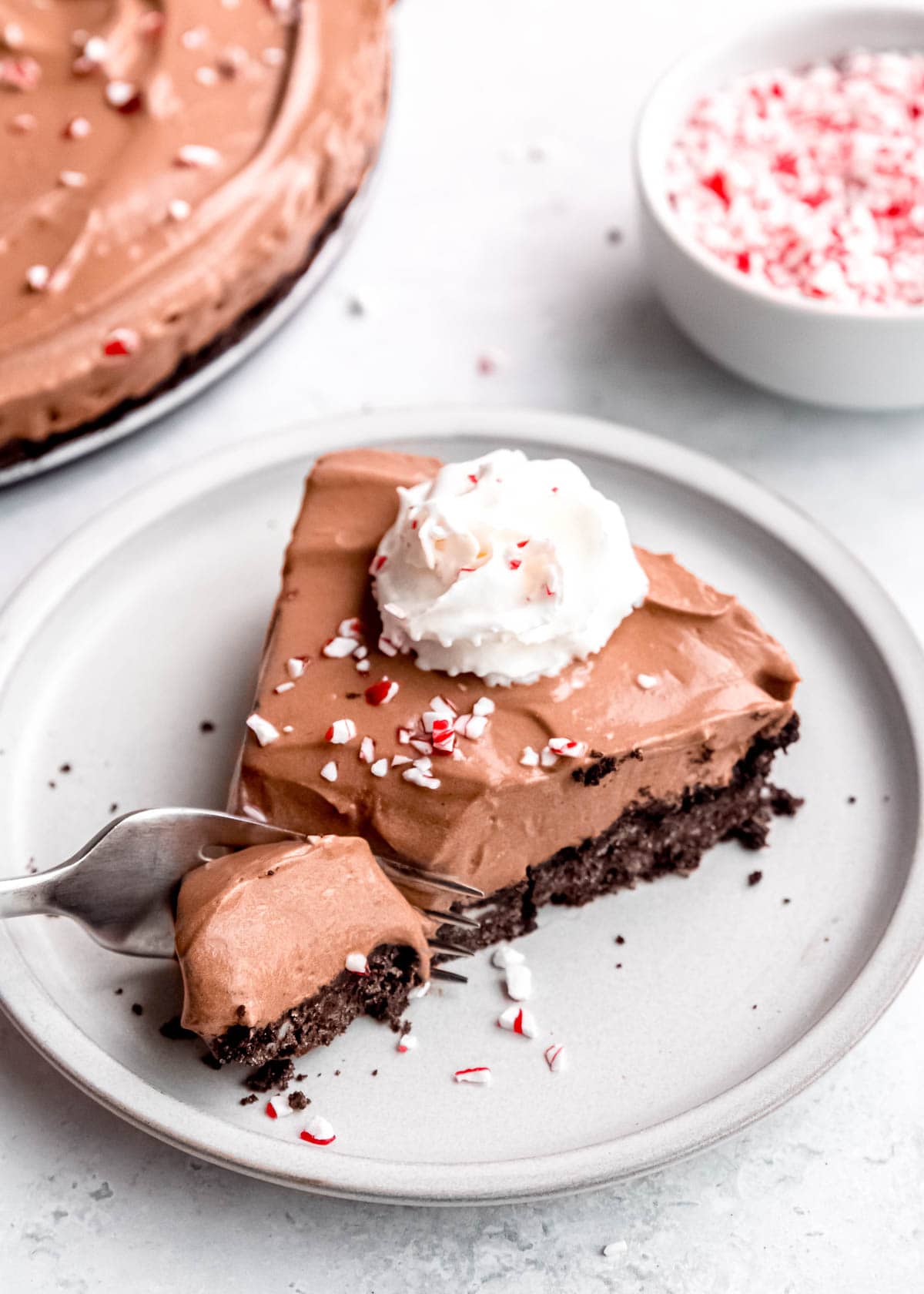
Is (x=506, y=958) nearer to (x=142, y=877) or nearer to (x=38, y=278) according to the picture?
(x=142, y=877)

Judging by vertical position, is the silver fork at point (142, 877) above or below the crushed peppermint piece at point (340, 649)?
below

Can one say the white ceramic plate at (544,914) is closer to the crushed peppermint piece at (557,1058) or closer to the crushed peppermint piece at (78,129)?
the crushed peppermint piece at (557,1058)

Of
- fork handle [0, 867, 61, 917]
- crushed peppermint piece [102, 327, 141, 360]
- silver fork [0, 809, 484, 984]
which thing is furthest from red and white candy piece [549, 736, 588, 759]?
crushed peppermint piece [102, 327, 141, 360]

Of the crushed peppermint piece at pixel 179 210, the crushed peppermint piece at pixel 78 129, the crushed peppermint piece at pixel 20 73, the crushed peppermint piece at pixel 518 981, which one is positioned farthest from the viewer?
the crushed peppermint piece at pixel 20 73

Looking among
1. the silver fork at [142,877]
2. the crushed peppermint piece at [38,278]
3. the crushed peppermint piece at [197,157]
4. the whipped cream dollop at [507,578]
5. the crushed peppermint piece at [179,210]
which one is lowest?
the silver fork at [142,877]

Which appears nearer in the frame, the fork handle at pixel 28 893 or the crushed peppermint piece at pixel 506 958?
the fork handle at pixel 28 893

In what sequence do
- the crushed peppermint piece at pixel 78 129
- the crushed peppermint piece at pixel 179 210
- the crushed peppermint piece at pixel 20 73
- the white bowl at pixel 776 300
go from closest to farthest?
the white bowl at pixel 776 300 < the crushed peppermint piece at pixel 179 210 < the crushed peppermint piece at pixel 78 129 < the crushed peppermint piece at pixel 20 73

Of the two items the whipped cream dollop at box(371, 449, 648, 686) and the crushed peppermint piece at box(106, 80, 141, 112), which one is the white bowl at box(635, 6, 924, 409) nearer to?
the whipped cream dollop at box(371, 449, 648, 686)

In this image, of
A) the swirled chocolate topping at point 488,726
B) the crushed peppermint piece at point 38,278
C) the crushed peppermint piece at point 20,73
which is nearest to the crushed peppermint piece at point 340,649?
the swirled chocolate topping at point 488,726

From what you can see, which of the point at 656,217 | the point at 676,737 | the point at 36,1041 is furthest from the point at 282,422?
the point at 36,1041
